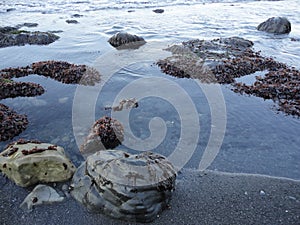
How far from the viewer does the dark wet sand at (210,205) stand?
4426 mm

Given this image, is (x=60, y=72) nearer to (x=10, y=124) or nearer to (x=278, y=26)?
(x=10, y=124)

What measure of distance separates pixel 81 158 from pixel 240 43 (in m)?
11.8

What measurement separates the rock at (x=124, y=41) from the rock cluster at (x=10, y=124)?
311 inches

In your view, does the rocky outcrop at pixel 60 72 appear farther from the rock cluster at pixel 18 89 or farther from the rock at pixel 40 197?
the rock at pixel 40 197

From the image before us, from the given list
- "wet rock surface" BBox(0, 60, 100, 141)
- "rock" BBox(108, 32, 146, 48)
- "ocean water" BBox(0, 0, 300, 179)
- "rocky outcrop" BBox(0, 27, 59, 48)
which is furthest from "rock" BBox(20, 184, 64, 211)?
"rocky outcrop" BBox(0, 27, 59, 48)

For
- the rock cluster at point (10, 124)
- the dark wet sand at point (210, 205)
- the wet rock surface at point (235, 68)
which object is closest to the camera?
the dark wet sand at point (210, 205)

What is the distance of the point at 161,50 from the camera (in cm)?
1377

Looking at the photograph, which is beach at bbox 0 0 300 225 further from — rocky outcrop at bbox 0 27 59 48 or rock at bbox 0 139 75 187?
rocky outcrop at bbox 0 27 59 48

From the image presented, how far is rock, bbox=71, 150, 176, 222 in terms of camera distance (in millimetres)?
4324

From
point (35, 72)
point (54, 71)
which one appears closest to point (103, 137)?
point (54, 71)

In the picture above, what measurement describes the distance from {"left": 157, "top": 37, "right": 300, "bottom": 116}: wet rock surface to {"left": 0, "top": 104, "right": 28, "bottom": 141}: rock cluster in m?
5.83

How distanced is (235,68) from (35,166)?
888 centimetres

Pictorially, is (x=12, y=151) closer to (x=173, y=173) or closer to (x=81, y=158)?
(x=81, y=158)

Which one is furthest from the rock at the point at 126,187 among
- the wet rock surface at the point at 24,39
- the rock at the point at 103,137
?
the wet rock surface at the point at 24,39
